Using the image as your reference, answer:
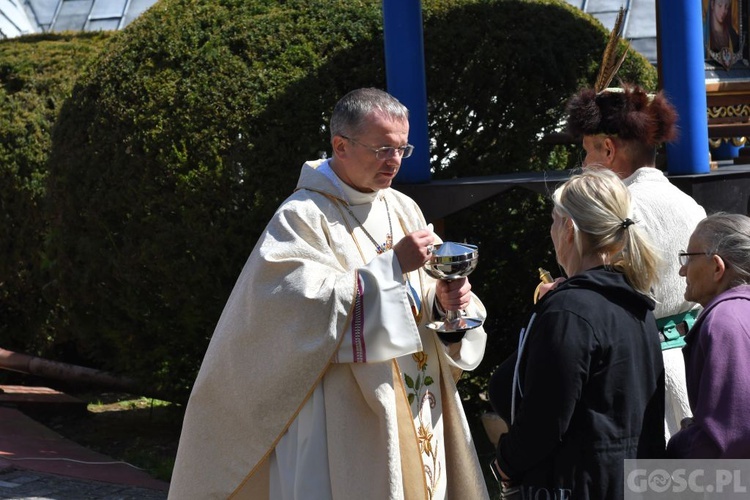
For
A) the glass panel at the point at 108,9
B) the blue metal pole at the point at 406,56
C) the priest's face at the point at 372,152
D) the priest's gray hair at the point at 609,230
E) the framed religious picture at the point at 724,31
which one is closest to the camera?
the priest's gray hair at the point at 609,230

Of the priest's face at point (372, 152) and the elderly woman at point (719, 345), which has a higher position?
the priest's face at point (372, 152)

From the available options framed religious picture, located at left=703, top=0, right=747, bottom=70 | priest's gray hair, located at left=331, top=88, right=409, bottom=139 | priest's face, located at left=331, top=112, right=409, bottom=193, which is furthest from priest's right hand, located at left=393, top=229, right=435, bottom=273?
framed religious picture, located at left=703, top=0, right=747, bottom=70

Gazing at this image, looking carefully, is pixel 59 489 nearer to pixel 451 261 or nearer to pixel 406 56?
pixel 406 56

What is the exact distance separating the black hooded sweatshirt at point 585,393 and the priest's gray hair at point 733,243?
0.30 metres

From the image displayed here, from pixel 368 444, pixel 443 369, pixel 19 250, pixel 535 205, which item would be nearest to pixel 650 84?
pixel 535 205

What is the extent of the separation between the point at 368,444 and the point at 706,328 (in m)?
1.21

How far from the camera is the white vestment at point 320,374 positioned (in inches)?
136

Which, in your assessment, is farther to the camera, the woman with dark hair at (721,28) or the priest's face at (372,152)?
the woman with dark hair at (721,28)

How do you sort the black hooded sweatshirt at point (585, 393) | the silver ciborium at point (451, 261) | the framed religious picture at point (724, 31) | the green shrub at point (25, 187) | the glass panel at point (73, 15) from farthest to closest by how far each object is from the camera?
the glass panel at point (73, 15)
the green shrub at point (25, 187)
the framed religious picture at point (724, 31)
the silver ciborium at point (451, 261)
the black hooded sweatshirt at point (585, 393)

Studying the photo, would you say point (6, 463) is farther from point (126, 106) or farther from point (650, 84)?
point (650, 84)

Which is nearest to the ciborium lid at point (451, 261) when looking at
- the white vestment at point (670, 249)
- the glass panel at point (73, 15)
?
the white vestment at point (670, 249)

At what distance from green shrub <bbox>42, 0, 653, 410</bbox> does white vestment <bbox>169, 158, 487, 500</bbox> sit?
6.98 ft

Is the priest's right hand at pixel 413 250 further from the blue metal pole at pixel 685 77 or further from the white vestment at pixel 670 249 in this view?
the blue metal pole at pixel 685 77

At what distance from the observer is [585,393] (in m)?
2.72
